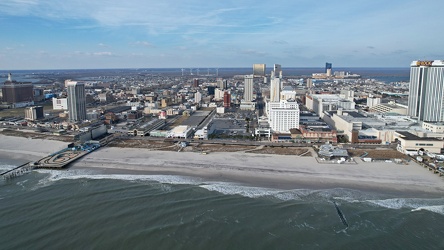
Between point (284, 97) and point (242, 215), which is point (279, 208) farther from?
point (284, 97)

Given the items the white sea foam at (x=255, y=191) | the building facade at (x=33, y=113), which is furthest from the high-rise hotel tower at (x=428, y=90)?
the building facade at (x=33, y=113)

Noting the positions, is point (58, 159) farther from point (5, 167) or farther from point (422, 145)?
point (422, 145)

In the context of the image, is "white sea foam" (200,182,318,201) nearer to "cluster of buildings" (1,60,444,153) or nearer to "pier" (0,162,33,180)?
"pier" (0,162,33,180)

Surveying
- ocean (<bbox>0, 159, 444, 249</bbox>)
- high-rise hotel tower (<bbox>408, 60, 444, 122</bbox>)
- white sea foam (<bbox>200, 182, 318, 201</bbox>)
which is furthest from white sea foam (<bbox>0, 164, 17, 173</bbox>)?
high-rise hotel tower (<bbox>408, 60, 444, 122</bbox>)

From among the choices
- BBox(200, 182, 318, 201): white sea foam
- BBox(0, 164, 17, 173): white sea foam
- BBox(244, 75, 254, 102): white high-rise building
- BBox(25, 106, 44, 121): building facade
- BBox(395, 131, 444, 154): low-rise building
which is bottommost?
BBox(200, 182, 318, 201): white sea foam

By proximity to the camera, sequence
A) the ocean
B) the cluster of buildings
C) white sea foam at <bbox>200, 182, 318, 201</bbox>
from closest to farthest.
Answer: the ocean < white sea foam at <bbox>200, 182, 318, 201</bbox> < the cluster of buildings

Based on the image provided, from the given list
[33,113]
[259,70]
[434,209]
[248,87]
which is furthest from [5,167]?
[259,70]

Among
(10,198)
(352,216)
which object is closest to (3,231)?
(10,198)
